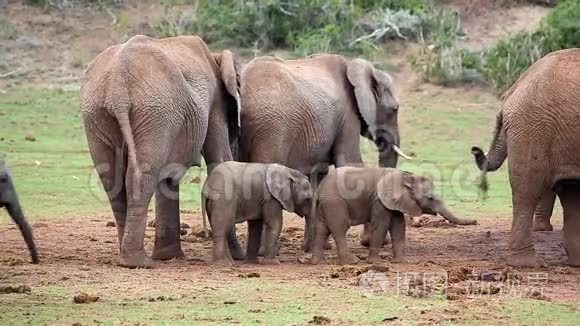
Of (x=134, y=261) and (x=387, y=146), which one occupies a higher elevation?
(x=387, y=146)

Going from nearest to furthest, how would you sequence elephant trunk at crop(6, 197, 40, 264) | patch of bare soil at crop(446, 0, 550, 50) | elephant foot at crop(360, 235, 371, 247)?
elephant trunk at crop(6, 197, 40, 264) → elephant foot at crop(360, 235, 371, 247) → patch of bare soil at crop(446, 0, 550, 50)

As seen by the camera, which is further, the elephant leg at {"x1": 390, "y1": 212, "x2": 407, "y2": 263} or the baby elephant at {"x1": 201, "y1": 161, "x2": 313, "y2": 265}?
the elephant leg at {"x1": 390, "y1": 212, "x2": 407, "y2": 263}

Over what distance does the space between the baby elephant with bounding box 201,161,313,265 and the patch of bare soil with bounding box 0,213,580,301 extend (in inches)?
9.0

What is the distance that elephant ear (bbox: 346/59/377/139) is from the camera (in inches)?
534

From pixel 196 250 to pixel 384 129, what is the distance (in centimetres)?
276

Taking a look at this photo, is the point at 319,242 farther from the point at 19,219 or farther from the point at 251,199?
the point at 19,219

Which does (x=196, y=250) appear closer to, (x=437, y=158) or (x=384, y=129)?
(x=384, y=129)

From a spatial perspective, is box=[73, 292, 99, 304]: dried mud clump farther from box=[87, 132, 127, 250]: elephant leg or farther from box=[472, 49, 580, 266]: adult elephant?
box=[472, 49, 580, 266]: adult elephant

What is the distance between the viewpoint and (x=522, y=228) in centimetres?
1136

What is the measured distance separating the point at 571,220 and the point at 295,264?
2.41 m

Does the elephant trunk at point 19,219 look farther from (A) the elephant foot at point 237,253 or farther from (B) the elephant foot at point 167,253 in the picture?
(A) the elephant foot at point 237,253

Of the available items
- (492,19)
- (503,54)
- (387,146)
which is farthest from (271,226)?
(492,19)

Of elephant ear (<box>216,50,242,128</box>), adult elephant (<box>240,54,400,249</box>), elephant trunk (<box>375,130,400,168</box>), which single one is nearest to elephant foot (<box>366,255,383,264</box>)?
adult elephant (<box>240,54,400,249</box>)

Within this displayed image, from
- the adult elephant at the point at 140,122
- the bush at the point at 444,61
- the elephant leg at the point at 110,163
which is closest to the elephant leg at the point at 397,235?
the adult elephant at the point at 140,122
